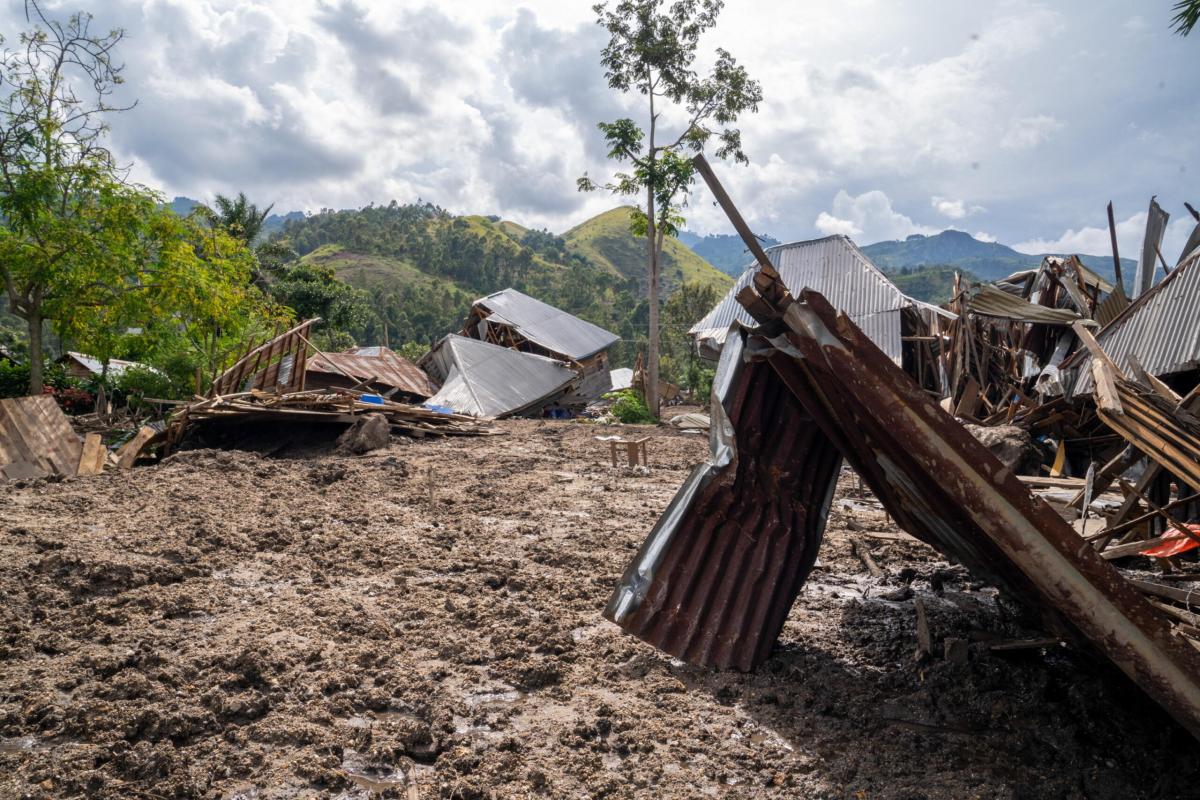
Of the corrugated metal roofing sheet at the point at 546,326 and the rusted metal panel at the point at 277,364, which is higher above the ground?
the corrugated metal roofing sheet at the point at 546,326

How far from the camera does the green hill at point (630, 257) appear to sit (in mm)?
123875

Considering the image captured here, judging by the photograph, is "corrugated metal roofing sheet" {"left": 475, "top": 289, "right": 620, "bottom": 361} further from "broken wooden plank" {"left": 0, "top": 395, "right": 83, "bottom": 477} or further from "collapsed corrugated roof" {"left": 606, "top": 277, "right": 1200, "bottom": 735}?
"collapsed corrugated roof" {"left": 606, "top": 277, "right": 1200, "bottom": 735}

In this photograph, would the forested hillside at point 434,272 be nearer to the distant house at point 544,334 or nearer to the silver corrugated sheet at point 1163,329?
the distant house at point 544,334

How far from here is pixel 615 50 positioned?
67.8 feet

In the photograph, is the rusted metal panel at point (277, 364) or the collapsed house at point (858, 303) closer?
the rusted metal panel at point (277, 364)

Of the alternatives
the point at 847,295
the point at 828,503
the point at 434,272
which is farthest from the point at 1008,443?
the point at 434,272

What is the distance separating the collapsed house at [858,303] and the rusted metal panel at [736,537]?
35.1 ft

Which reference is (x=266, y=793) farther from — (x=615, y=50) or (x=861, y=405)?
(x=615, y=50)

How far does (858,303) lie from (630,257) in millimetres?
118854

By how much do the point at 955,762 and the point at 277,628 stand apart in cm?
349

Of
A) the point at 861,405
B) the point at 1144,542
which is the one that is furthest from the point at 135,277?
the point at 1144,542

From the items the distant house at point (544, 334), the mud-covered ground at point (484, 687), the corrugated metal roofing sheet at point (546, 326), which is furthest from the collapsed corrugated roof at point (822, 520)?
the corrugated metal roofing sheet at point (546, 326)

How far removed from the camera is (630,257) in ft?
440

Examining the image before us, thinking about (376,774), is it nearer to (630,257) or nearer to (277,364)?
(277,364)
